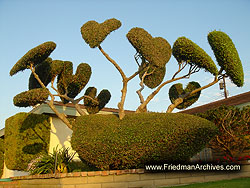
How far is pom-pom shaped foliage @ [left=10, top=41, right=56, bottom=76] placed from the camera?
32.1 feet

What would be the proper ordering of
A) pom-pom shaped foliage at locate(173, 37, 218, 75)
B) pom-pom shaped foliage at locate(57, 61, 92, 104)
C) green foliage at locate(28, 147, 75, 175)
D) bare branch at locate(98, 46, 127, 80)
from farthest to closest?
pom-pom shaped foliage at locate(57, 61, 92, 104)
pom-pom shaped foliage at locate(173, 37, 218, 75)
bare branch at locate(98, 46, 127, 80)
green foliage at locate(28, 147, 75, 175)

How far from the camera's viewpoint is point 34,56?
988 cm

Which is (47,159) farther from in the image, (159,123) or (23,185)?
(159,123)

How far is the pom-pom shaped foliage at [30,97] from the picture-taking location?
919cm

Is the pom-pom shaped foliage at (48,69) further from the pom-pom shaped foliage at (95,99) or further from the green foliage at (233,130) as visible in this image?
the green foliage at (233,130)

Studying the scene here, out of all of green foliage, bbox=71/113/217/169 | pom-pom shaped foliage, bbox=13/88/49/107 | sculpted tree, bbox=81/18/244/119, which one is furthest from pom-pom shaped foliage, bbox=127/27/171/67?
pom-pom shaped foliage, bbox=13/88/49/107

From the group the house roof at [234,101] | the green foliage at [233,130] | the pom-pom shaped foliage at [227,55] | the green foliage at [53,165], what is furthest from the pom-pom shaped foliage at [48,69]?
the house roof at [234,101]

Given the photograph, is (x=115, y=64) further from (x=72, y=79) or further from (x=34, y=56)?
(x=34, y=56)

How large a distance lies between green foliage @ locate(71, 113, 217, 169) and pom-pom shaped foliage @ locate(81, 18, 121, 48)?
317 cm

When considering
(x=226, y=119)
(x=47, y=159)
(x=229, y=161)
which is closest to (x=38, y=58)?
(x=47, y=159)

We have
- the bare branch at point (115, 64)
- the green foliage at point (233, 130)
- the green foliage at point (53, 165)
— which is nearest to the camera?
the green foliage at point (53, 165)

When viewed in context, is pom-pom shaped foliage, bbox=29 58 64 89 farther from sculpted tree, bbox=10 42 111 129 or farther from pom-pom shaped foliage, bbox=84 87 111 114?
pom-pom shaped foliage, bbox=84 87 111 114

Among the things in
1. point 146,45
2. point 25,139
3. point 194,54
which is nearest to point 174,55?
point 194,54

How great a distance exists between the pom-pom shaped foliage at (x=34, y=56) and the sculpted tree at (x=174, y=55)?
1.59 meters
